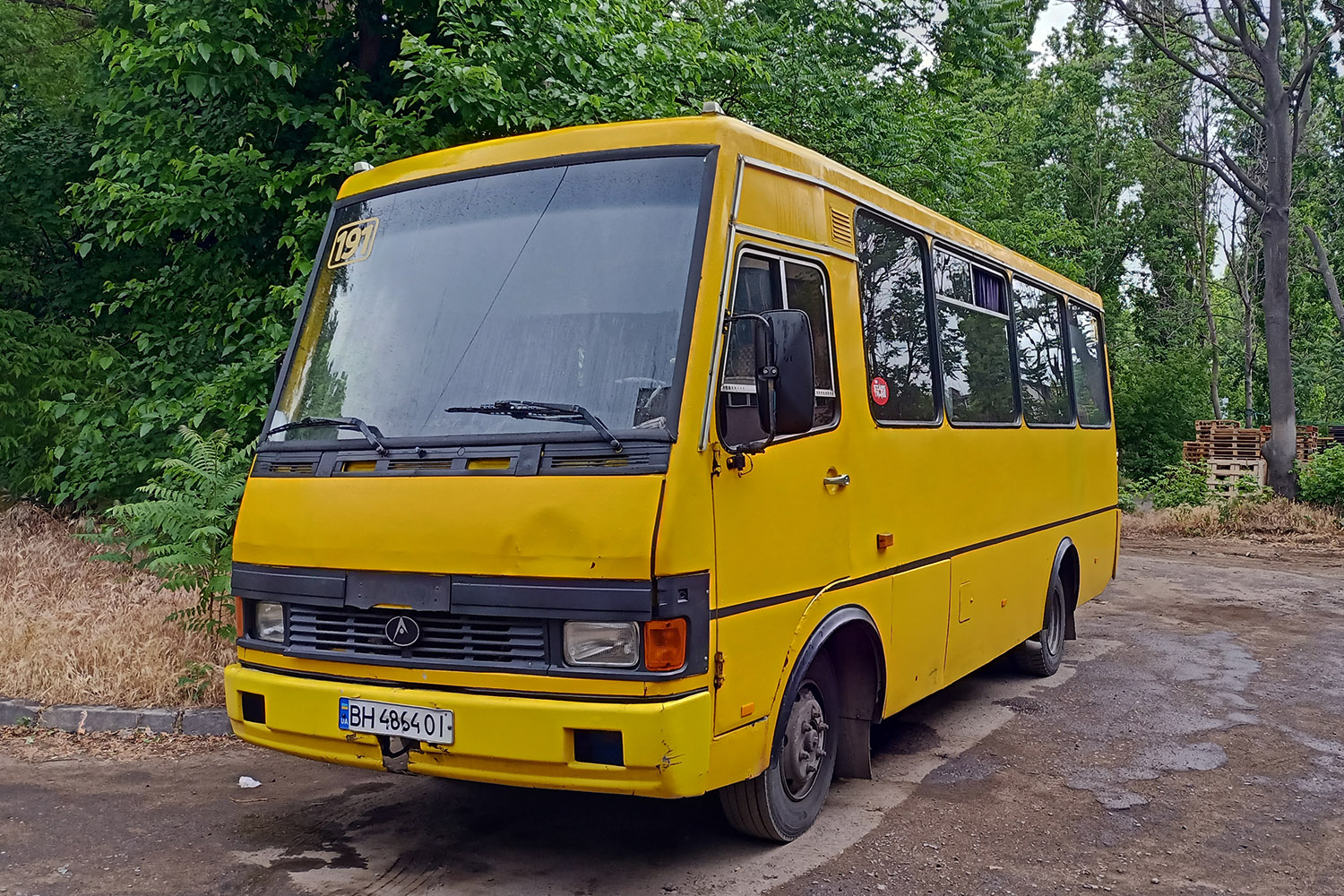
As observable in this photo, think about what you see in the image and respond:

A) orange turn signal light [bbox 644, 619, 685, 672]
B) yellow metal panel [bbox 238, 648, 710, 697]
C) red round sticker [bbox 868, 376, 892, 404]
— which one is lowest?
yellow metal panel [bbox 238, 648, 710, 697]

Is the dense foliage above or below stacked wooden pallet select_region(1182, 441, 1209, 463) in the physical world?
above

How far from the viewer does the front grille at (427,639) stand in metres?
4.18

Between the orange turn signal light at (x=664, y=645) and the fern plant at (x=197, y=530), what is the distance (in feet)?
13.8

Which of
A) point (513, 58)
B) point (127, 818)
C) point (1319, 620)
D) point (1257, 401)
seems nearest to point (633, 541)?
point (127, 818)

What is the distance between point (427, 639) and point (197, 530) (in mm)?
3692

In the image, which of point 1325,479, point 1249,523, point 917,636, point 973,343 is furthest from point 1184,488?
point 917,636

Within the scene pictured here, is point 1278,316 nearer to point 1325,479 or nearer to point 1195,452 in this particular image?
point 1325,479

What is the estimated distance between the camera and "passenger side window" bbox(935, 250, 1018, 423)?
270 inches

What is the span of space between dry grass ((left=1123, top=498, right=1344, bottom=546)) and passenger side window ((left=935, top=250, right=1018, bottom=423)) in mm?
13379

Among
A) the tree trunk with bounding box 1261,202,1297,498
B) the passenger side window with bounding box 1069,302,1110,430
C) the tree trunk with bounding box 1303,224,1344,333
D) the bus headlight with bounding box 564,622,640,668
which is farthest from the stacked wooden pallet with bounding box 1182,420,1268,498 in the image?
the bus headlight with bounding box 564,622,640,668

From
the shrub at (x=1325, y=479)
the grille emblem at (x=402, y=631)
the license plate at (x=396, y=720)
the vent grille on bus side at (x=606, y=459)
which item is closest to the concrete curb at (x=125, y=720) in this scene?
the license plate at (x=396, y=720)

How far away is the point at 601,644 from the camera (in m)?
4.10

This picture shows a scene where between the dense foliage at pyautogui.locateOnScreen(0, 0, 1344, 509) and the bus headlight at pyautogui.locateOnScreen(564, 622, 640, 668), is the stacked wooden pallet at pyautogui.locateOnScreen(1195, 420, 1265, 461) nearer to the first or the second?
the dense foliage at pyautogui.locateOnScreen(0, 0, 1344, 509)

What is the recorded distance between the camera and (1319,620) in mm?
11555
